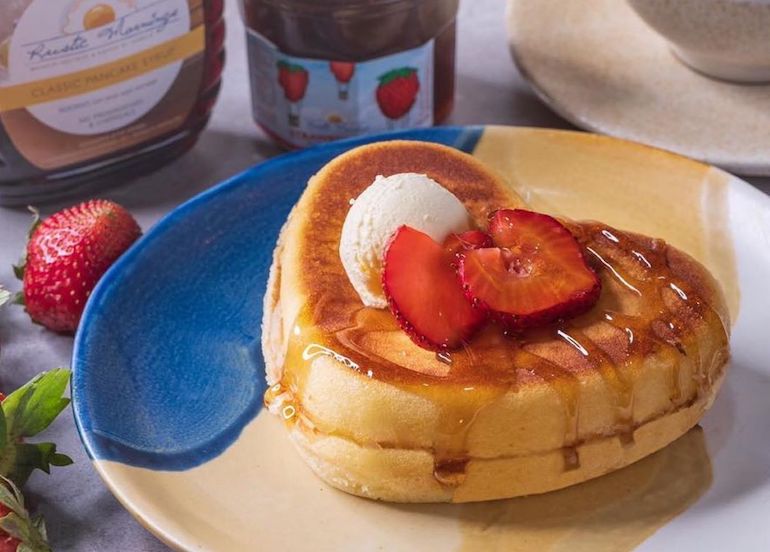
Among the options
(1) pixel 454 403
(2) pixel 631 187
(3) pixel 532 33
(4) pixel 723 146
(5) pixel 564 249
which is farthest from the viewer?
(3) pixel 532 33

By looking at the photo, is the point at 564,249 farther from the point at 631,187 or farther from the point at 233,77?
the point at 233,77

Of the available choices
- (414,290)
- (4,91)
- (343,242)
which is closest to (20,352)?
(4,91)

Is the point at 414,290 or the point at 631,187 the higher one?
the point at 414,290

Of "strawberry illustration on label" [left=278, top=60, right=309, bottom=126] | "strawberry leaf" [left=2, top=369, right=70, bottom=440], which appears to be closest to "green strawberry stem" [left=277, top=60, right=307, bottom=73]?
"strawberry illustration on label" [left=278, top=60, right=309, bottom=126]

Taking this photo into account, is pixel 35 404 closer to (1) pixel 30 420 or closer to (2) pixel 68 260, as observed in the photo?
(1) pixel 30 420

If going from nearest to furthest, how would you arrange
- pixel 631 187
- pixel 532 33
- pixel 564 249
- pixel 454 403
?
pixel 454 403 < pixel 564 249 < pixel 631 187 < pixel 532 33

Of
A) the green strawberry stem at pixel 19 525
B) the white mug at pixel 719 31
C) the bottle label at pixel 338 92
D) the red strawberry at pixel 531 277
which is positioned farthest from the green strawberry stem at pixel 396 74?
the green strawberry stem at pixel 19 525

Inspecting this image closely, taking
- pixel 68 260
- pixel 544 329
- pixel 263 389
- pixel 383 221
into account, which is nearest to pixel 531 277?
pixel 544 329
